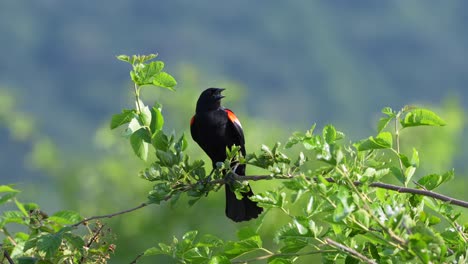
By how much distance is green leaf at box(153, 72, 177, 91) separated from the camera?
2.94 m

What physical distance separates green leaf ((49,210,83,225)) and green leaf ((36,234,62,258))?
0.34m

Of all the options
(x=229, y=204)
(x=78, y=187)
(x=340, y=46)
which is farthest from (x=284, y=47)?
(x=229, y=204)

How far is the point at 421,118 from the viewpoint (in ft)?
8.74

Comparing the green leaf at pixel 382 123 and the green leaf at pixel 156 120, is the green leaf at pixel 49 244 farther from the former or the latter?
the green leaf at pixel 382 123

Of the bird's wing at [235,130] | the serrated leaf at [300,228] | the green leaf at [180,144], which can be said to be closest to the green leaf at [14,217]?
the green leaf at [180,144]

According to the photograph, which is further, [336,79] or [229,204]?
[336,79]

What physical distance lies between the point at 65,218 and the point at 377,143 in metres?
1.26

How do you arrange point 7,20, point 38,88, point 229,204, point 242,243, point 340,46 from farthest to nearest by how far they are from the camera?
point 340,46 < point 7,20 < point 38,88 < point 229,204 < point 242,243

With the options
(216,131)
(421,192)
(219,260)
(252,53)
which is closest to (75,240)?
(219,260)

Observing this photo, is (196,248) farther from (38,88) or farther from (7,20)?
(7,20)

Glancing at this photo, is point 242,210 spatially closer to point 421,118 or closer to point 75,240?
point 75,240

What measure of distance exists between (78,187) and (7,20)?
117127 millimetres

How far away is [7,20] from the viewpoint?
452 ft

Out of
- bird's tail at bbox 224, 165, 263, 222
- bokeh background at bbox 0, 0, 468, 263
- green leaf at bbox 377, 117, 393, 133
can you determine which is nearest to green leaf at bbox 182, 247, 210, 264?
green leaf at bbox 377, 117, 393, 133
